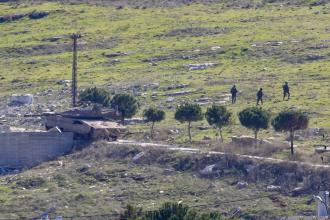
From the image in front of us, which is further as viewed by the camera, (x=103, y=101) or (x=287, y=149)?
(x=103, y=101)

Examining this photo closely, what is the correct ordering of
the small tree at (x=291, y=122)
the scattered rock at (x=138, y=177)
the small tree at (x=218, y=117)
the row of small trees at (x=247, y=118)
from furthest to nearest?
the small tree at (x=218, y=117) < the row of small trees at (x=247, y=118) < the small tree at (x=291, y=122) < the scattered rock at (x=138, y=177)

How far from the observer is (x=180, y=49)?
127812 mm

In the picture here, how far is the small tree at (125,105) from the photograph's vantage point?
95.3 metres

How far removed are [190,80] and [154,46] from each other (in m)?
17.5

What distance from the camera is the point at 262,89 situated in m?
106

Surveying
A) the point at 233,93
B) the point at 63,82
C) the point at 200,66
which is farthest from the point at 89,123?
the point at 200,66

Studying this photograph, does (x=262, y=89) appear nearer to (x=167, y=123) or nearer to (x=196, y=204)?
(x=167, y=123)

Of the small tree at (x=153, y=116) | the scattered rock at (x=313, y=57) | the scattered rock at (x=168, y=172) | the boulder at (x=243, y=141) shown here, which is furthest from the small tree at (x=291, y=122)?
the scattered rock at (x=313, y=57)

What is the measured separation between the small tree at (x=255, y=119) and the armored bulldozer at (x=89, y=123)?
7.73 metres

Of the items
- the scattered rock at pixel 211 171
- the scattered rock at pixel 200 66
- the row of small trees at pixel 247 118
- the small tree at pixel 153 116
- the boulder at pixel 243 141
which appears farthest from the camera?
the scattered rock at pixel 200 66

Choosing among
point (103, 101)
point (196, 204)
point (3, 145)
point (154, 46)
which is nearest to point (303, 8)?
point (154, 46)

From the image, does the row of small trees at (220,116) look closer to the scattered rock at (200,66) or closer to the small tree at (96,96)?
the small tree at (96,96)

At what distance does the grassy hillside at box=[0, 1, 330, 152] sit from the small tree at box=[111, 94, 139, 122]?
2.22 meters

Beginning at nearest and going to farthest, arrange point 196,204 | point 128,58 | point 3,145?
point 196,204
point 3,145
point 128,58
